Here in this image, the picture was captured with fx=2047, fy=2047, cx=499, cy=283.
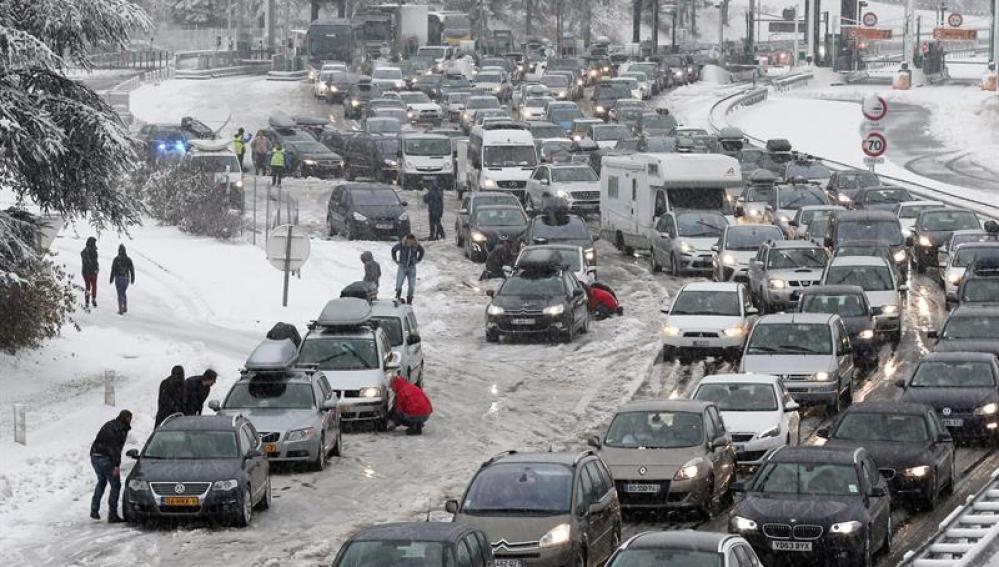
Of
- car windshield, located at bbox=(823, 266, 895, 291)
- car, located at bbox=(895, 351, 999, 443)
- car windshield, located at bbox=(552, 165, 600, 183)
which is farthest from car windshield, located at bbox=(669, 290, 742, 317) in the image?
car windshield, located at bbox=(552, 165, 600, 183)

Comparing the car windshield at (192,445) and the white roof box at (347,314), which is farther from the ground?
the white roof box at (347,314)

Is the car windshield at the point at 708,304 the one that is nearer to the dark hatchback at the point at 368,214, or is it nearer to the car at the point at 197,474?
the car at the point at 197,474

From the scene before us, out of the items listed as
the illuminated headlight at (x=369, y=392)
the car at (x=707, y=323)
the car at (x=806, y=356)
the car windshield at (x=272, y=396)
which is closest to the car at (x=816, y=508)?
the car windshield at (x=272, y=396)

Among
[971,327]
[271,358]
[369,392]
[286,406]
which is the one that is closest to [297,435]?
[286,406]

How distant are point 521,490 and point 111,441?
6.04 metres

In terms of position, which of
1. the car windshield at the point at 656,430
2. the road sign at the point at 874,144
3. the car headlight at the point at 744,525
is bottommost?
the car headlight at the point at 744,525

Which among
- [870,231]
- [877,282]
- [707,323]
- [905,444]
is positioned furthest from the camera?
[870,231]

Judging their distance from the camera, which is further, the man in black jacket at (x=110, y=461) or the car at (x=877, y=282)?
the car at (x=877, y=282)

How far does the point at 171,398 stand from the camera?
27297 mm

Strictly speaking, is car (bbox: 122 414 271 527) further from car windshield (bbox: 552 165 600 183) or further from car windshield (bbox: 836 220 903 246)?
car windshield (bbox: 552 165 600 183)

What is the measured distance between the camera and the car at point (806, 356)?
30.5m

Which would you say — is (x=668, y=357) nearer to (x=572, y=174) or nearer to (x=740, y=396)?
(x=740, y=396)

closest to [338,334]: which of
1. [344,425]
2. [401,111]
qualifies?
[344,425]

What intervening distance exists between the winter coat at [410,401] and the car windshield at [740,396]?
4591mm
